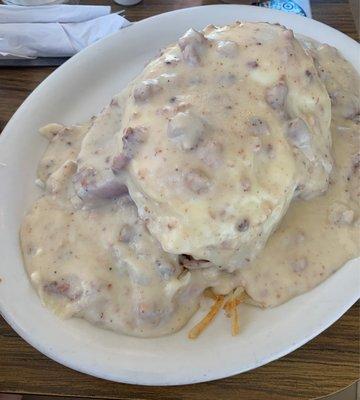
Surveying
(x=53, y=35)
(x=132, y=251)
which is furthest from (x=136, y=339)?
(x=53, y=35)

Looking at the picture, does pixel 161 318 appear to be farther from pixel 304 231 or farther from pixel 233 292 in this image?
pixel 304 231

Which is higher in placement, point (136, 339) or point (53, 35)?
point (53, 35)

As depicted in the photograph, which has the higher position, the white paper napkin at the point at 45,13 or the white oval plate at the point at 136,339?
the white paper napkin at the point at 45,13

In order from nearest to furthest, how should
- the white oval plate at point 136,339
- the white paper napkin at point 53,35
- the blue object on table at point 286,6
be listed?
the white oval plate at point 136,339 < the white paper napkin at point 53,35 < the blue object on table at point 286,6

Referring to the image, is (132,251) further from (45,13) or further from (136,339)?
(45,13)

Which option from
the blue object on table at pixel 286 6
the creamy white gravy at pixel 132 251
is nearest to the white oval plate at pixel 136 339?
the creamy white gravy at pixel 132 251

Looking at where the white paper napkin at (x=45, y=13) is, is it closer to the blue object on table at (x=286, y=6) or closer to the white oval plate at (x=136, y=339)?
the white oval plate at (x=136, y=339)
